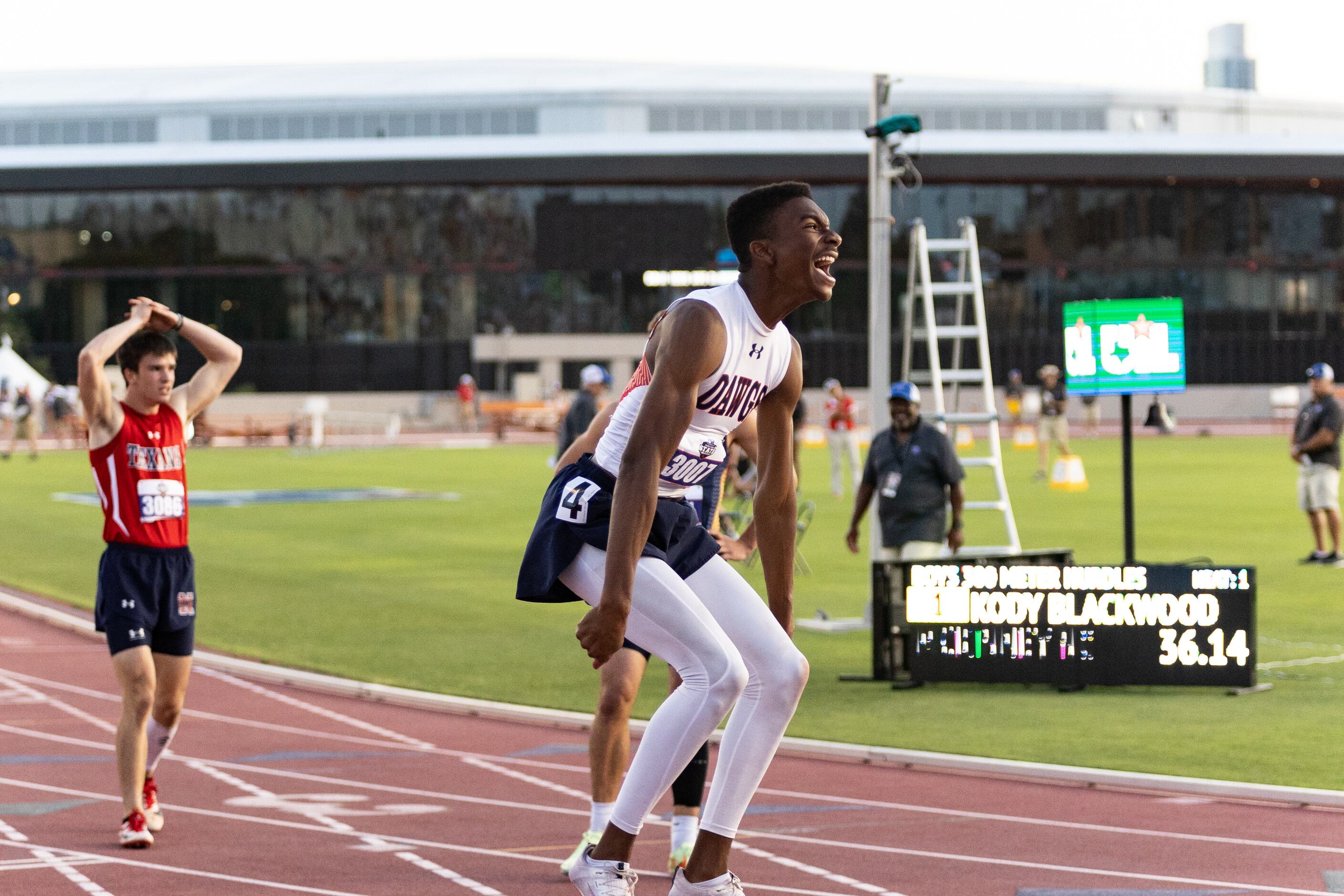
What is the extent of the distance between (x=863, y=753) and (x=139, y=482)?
12.8ft

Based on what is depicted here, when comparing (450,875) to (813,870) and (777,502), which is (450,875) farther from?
(777,502)

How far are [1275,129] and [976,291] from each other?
9890 cm

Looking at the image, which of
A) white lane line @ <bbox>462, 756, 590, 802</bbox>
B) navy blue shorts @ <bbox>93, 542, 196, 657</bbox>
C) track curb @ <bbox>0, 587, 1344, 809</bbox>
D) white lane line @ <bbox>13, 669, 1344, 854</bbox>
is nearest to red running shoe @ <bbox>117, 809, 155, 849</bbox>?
navy blue shorts @ <bbox>93, 542, 196, 657</bbox>

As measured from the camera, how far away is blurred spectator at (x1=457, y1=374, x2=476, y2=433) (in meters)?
65.6

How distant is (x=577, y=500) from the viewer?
520cm

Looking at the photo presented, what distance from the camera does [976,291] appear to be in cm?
1526

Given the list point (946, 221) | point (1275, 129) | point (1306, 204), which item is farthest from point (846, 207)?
point (1275, 129)

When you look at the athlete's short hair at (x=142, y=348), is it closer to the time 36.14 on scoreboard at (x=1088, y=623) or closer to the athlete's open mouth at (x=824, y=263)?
the athlete's open mouth at (x=824, y=263)

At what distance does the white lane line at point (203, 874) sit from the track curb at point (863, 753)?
340 centimetres

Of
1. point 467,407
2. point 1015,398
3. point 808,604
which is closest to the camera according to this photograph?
point 808,604

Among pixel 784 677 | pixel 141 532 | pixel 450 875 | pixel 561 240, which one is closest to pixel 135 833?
pixel 141 532

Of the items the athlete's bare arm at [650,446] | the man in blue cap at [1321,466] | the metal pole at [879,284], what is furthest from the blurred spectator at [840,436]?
the athlete's bare arm at [650,446]

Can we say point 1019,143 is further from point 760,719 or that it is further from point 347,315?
point 760,719

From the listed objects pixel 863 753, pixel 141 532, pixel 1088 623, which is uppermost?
pixel 141 532
